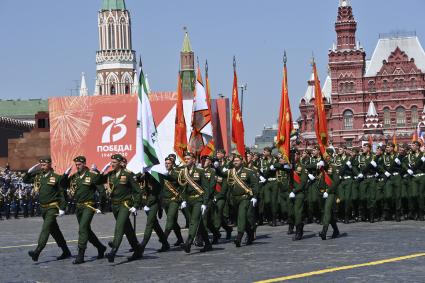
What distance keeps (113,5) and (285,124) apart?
16343cm

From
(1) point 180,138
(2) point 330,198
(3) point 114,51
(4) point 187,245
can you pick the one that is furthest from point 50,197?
(3) point 114,51

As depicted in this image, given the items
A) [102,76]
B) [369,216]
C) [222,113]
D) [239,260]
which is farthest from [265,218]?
[102,76]

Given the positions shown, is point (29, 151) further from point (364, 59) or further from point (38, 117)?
point (364, 59)

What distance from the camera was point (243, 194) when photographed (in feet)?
63.8

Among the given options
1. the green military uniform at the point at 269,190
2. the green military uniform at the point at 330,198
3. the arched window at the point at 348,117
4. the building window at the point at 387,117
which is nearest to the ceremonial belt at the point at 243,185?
the green military uniform at the point at 330,198

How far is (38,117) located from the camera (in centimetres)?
7988

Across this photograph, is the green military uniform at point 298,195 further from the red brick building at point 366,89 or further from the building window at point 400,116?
the building window at point 400,116

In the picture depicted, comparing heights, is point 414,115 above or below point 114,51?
below

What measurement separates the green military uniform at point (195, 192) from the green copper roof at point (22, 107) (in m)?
161

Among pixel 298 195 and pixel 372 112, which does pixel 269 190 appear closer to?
pixel 298 195

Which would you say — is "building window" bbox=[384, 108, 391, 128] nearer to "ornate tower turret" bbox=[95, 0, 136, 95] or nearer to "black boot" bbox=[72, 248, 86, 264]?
"ornate tower turret" bbox=[95, 0, 136, 95]

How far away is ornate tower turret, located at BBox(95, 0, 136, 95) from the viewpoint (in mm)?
179875

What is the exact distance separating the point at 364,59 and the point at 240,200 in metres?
96.3

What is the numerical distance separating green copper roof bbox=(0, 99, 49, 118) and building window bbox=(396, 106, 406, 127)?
81034 mm
